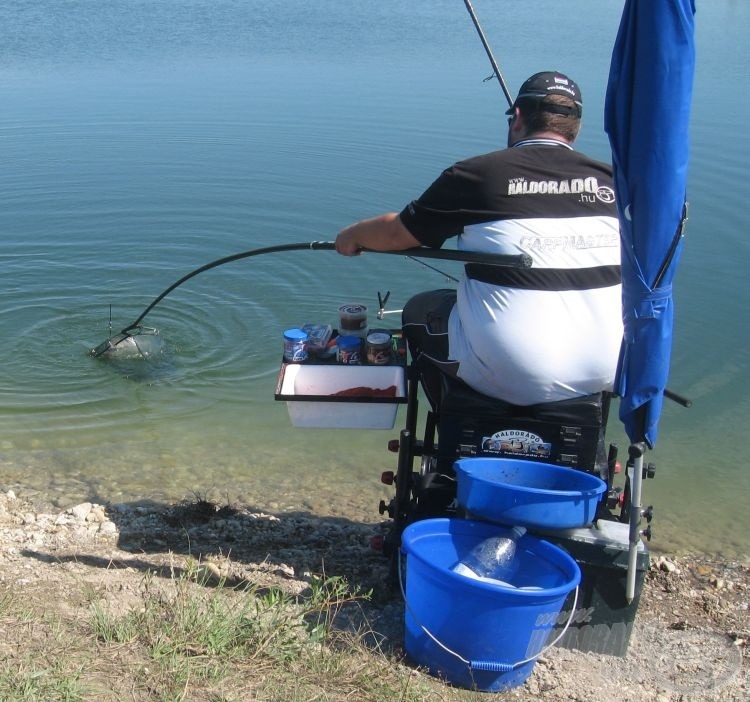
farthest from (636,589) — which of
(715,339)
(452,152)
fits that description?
(452,152)

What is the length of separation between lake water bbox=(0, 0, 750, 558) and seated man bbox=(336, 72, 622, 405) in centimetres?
208

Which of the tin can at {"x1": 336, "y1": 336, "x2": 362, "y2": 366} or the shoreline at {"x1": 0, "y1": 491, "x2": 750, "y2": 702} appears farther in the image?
the tin can at {"x1": 336, "y1": 336, "x2": 362, "y2": 366}

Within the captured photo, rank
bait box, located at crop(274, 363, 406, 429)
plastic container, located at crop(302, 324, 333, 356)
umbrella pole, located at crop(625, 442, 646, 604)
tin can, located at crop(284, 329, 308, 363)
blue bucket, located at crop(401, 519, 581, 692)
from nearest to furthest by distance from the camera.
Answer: blue bucket, located at crop(401, 519, 581, 692), umbrella pole, located at crop(625, 442, 646, 604), bait box, located at crop(274, 363, 406, 429), tin can, located at crop(284, 329, 308, 363), plastic container, located at crop(302, 324, 333, 356)

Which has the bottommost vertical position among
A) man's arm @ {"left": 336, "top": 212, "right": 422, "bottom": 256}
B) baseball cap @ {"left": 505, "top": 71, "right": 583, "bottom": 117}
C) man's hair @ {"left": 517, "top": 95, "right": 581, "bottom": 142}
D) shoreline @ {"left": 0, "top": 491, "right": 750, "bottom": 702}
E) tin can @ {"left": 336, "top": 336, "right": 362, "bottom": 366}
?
shoreline @ {"left": 0, "top": 491, "right": 750, "bottom": 702}

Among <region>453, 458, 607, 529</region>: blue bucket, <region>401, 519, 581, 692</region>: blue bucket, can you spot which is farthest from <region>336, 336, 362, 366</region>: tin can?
<region>401, 519, 581, 692</region>: blue bucket

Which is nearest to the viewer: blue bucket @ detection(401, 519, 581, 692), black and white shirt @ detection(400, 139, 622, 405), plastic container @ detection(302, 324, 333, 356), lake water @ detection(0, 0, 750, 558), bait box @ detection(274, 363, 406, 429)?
blue bucket @ detection(401, 519, 581, 692)

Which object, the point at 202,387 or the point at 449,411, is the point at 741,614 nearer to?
the point at 449,411

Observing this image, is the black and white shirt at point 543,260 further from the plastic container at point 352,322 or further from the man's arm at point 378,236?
the plastic container at point 352,322

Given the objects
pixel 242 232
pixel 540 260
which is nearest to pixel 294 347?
pixel 540 260

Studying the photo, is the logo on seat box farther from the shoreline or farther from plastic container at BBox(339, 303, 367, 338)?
plastic container at BBox(339, 303, 367, 338)

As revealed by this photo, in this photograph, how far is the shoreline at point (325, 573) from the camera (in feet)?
11.1

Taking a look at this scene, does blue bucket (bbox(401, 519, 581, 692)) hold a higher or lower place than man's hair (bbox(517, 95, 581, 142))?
lower

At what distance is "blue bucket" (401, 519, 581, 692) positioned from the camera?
3.01 m

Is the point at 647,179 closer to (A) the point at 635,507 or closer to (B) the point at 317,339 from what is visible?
(A) the point at 635,507
